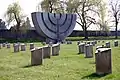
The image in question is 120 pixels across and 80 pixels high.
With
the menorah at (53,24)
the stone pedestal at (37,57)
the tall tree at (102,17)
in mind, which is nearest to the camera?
the stone pedestal at (37,57)

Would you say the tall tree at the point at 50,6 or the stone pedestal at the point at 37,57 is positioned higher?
the tall tree at the point at 50,6

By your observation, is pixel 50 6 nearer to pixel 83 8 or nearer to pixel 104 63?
pixel 83 8

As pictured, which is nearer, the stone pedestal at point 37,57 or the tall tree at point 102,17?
the stone pedestal at point 37,57

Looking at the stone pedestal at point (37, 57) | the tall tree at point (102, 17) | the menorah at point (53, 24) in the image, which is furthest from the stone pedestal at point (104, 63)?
the tall tree at point (102, 17)

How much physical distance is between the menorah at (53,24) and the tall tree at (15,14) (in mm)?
20120

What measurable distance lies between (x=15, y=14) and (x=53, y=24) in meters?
22.6

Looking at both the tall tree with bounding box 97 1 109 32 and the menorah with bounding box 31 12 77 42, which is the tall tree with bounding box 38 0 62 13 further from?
the menorah with bounding box 31 12 77 42

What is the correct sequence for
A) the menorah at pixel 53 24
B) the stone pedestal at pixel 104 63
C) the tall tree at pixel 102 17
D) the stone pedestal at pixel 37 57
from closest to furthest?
the stone pedestal at pixel 104 63 < the stone pedestal at pixel 37 57 < the menorah at pixel 53 24 < the tall tree at pixel 102 17

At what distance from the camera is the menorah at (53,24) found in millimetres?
39969

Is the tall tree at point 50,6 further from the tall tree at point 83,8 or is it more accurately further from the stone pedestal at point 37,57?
the stone pedestal at point 37,57

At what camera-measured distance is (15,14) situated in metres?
63.0

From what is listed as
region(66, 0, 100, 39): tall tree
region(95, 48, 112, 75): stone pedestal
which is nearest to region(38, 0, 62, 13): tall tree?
region(66, 0, 100, 39): tall tree

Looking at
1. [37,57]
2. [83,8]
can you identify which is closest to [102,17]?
[83,8]

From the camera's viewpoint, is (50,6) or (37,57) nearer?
(37,57)
